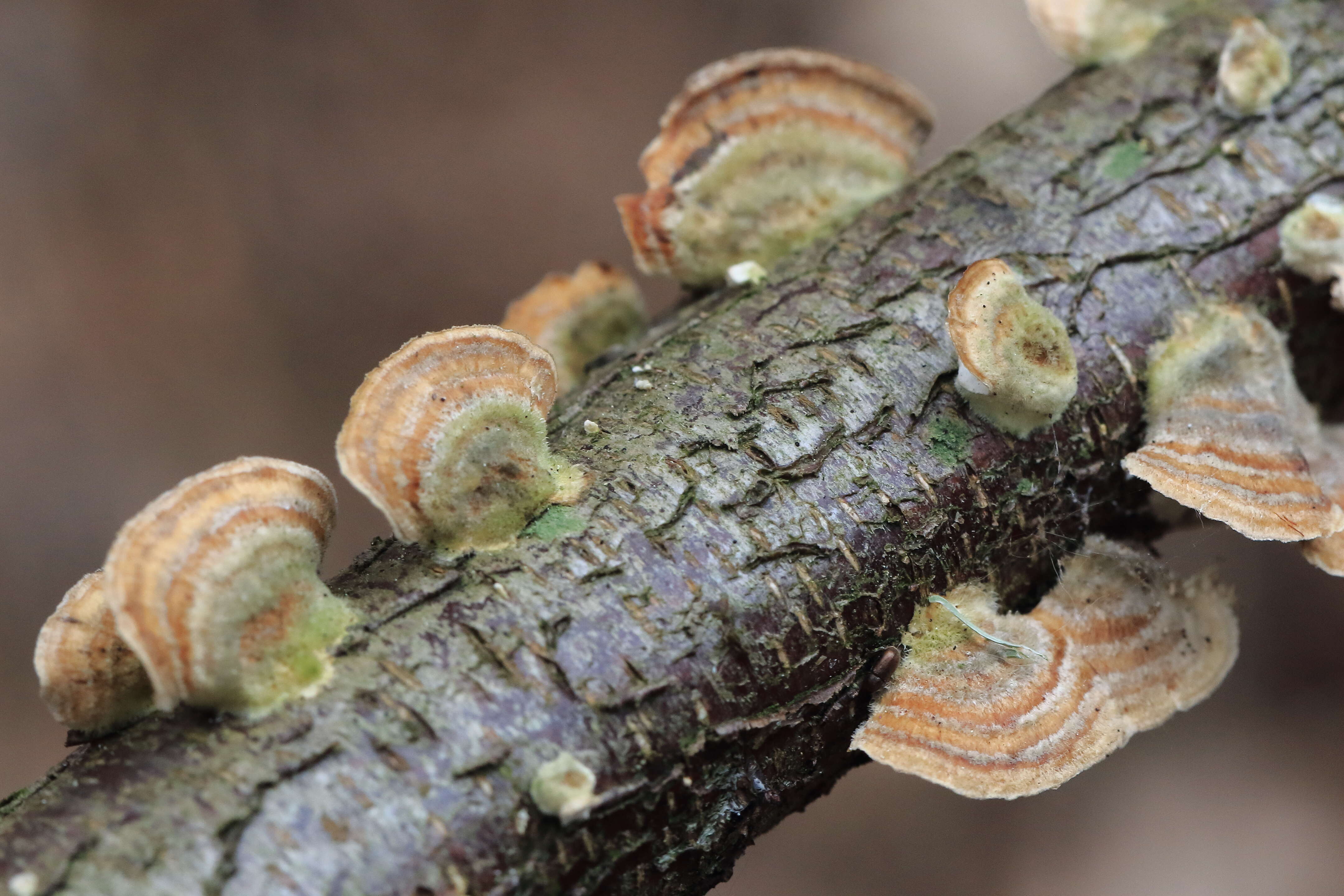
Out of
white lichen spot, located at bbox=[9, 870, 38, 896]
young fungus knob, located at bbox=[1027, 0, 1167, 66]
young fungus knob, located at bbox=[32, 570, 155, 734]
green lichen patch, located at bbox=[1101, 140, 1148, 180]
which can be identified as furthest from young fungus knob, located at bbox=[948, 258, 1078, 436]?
white lichen spot, located at bbox=[9, 870, 38, 896]

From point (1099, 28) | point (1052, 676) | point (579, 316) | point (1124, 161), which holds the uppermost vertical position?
point (579, 316)

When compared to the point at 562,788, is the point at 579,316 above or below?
above

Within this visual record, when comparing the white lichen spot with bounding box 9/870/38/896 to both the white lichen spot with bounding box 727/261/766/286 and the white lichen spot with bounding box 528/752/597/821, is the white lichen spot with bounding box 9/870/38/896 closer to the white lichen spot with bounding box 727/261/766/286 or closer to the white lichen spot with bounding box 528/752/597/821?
the white lichen spot with bounding box 528/752/597/821

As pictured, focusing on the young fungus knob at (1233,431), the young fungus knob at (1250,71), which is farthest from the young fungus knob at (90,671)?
the young fungus knob at (1250,71)

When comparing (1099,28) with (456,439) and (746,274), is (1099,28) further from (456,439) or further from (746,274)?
(456,439)

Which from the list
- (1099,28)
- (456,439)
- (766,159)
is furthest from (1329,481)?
(456,439)

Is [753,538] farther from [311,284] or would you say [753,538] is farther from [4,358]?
[4,358]

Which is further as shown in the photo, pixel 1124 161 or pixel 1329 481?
pixel 1124 161
